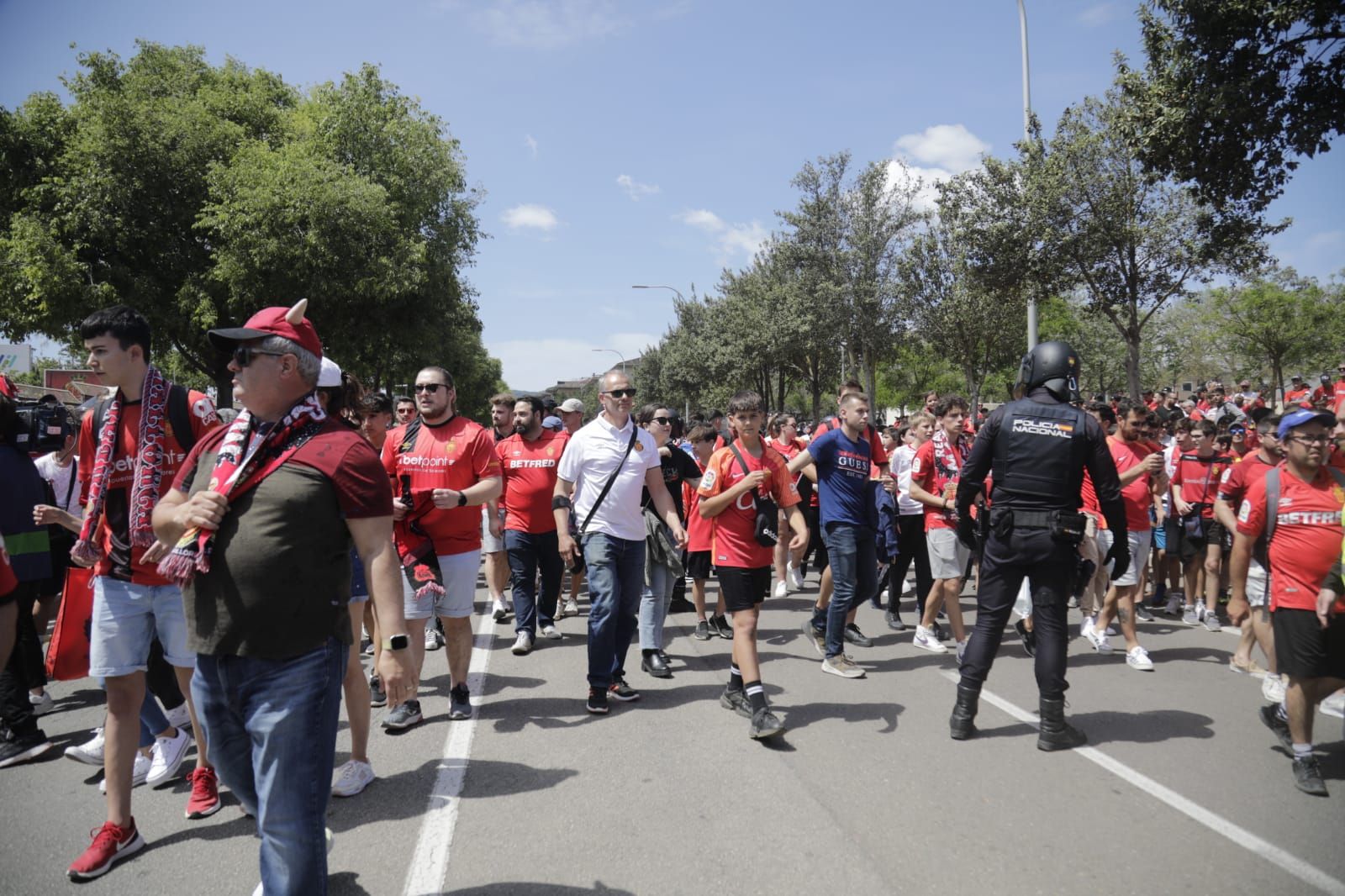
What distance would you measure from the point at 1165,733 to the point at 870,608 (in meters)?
4.20

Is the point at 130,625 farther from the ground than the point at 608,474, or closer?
closer

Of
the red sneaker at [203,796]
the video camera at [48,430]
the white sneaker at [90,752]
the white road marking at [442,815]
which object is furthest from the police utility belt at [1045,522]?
the video camera at [48,430]

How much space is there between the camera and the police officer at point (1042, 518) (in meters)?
4.57

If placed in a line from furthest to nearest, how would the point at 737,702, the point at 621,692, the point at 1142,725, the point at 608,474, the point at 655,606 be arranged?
the point at 655,606 < the point at 621,692 < the point at 608,474 < the point at 737,702 < the point at 1142,725

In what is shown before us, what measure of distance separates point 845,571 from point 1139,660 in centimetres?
247

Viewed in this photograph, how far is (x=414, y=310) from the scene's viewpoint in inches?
924

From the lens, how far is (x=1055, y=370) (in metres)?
4.72

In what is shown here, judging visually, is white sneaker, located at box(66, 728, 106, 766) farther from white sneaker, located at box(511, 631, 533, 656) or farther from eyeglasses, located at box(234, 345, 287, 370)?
eyeglasses, located at box(234, 345, 287, 370)

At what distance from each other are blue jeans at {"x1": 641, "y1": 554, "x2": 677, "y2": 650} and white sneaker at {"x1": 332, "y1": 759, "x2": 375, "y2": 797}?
2.64 meters

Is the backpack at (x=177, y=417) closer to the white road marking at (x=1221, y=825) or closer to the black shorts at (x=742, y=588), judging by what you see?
the black shorts at (x=742, y=588)

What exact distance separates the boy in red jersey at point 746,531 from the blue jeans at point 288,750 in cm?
278

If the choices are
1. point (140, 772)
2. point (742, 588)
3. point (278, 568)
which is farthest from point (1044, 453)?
point (140, 772)

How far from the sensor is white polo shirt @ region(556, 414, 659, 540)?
5375 mm

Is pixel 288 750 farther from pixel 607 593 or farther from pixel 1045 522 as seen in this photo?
pixel 1045 522
